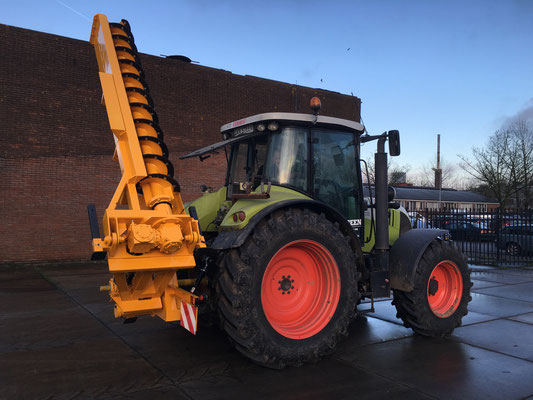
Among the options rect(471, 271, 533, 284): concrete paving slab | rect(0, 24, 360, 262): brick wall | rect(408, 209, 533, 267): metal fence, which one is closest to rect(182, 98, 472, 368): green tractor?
rect(471, 271, 533, 284): concrete paving slab

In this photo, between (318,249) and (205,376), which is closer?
(205,376)

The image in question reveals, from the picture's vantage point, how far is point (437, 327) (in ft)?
15.9

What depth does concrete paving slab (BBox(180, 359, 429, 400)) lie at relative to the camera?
335cm

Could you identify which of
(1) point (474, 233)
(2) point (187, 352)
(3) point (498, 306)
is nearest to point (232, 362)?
(2) point (187, 352)

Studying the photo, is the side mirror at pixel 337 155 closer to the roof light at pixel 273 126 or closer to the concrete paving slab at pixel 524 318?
the roof light at pixel 273 126

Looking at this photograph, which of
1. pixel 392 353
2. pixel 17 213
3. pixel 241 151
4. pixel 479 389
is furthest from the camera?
pixel 17 213

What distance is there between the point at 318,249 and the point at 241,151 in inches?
70.6

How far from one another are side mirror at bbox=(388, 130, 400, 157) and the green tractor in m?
0.01

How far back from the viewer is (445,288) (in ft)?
17.1

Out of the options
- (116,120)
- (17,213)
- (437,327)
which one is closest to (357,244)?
(437,327)

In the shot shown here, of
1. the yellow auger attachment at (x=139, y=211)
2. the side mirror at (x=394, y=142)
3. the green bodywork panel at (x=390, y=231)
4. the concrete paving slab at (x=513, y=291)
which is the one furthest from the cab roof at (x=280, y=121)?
the concrete paving slab at (x=513, y=291)

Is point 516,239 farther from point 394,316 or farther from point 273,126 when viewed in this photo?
point 273,126

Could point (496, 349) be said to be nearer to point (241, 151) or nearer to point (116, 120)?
point (241, 151)

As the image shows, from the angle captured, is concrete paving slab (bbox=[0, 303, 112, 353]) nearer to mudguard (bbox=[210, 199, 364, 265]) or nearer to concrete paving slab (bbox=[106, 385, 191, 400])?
concrete paving slab (bbox=[106, 385, 191, 400])
